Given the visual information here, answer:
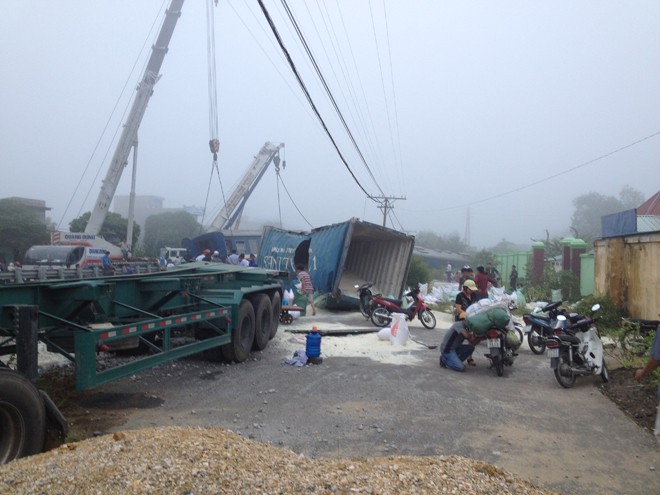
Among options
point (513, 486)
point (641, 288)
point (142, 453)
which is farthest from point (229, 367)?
point (641, 288)

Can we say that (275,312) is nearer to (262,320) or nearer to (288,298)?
(262,320)

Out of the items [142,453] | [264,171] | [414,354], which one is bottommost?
[414,354]

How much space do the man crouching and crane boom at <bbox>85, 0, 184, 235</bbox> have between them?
1703cm

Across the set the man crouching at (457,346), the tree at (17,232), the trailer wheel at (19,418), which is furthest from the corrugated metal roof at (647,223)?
the tree at (17,232)

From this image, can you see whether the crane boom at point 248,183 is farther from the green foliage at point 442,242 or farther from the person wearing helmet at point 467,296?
the green foliage at point 442,242

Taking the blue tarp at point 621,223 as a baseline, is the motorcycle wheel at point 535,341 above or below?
below

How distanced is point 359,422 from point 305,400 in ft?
3.33

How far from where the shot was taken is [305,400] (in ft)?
22.0

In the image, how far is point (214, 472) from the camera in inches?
133

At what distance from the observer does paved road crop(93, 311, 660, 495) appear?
5.00m

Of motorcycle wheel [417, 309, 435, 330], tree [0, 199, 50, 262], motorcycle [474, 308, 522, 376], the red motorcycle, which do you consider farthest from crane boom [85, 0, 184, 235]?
motorcycle [474, 308, 522, 376]

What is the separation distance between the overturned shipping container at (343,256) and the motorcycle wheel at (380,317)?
2.76 meters

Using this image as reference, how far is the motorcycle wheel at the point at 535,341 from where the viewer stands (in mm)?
10648

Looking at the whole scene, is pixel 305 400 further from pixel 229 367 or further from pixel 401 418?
pixel 229 367
